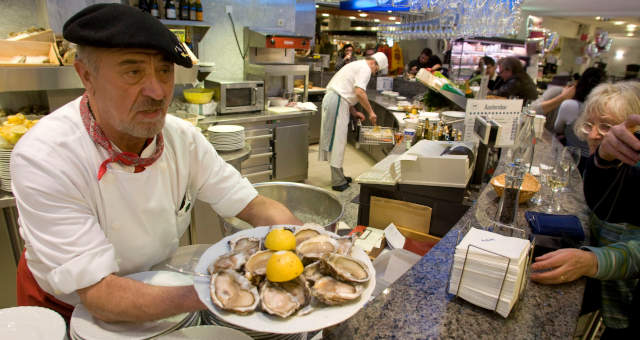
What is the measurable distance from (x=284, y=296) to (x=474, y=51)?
11914 millimetres

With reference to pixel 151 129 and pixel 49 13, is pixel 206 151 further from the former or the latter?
pixel 49 13

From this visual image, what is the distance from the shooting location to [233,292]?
0.83 metres

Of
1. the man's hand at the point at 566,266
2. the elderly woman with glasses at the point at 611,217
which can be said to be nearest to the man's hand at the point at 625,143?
the elderly woman with glasses at the point at 611,217

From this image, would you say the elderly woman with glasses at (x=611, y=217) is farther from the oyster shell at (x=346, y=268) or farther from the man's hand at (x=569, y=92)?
the man's hand at (x=569, y=92)

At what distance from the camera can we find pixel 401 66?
9938mm

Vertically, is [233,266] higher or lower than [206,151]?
lower

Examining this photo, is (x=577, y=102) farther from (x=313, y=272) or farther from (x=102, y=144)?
(x=102, y=144)

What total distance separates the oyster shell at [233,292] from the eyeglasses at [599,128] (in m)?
1.93

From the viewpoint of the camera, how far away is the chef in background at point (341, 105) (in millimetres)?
5148

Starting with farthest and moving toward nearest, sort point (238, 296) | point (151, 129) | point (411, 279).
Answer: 1. point (411, 279)
2. point (151, 129)
3. point (238, 296)

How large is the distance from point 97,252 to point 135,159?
1.04 ft

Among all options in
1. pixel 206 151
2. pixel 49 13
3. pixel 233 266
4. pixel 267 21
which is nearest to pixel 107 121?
pixel 206 151

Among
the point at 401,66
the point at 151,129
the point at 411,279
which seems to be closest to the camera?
the point at 151,129

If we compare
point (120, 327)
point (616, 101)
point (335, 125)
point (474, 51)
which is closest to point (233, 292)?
point (120, 327)
